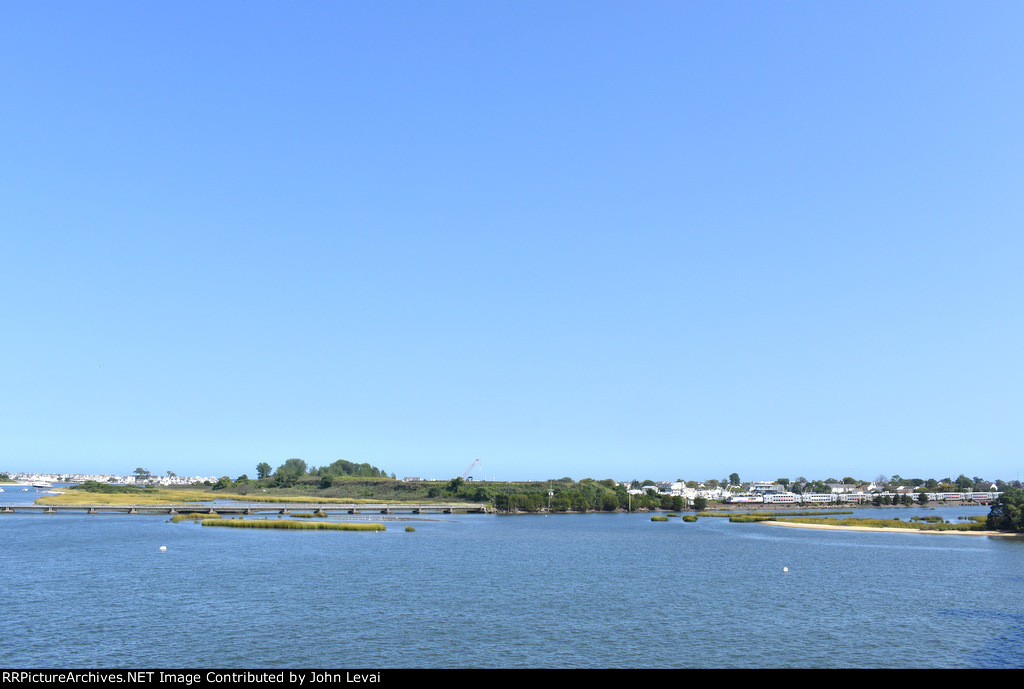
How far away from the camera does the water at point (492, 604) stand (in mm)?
44688

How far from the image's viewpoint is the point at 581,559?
94625 millimetres

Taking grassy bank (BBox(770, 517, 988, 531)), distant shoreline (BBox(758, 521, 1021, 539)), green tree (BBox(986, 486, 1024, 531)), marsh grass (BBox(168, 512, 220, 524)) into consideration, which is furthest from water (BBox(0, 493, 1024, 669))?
grassy bank (BBox(770, 517, 988, 531))

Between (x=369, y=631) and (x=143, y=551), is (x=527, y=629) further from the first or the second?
(x=143, y=551)

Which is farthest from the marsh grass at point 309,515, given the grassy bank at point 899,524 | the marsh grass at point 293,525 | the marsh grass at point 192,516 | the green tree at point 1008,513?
the green tree at point 1008,513

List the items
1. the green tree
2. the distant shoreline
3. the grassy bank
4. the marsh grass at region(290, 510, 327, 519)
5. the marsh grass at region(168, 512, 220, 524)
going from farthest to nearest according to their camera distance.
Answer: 1. the marsh grass at region(290, 510, 327, 519)
2. the grassy bank
3. the marsh grass at region(168, 512, 220, 524)
4. the distant shoreline
5. the green tree

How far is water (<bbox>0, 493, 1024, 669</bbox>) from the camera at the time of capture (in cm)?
4469

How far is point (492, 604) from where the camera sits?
61.3m

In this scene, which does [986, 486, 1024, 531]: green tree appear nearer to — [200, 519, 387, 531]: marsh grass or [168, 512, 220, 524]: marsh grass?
A: [200, 519, 387, 531]: marsh grass

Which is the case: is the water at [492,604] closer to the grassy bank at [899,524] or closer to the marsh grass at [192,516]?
the marsh grass at [192,516]

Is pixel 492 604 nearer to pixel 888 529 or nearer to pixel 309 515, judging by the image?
pixel 309 515

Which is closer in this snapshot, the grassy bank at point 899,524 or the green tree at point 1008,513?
the green tree at point 1008,513

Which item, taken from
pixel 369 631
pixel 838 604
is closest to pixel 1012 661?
pixel 838 604

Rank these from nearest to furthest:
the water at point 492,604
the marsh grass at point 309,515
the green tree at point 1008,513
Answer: the water at point 492,604 < the green tree at point 1008,513 < the marsh grass at point 309,515
